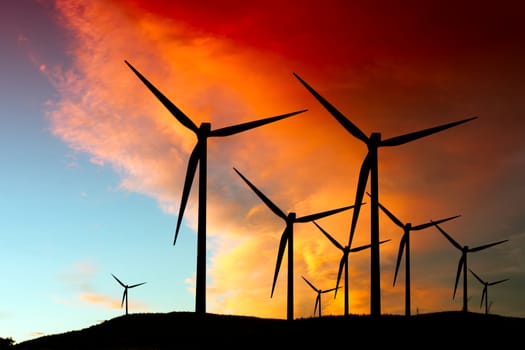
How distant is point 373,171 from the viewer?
192 feet

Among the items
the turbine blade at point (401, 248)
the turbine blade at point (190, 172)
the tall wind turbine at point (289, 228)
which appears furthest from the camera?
the turbine blade at point (401, 248)

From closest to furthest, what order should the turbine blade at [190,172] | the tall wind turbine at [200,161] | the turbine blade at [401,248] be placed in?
1. the tall wind turbine at [200,161]
2. the turbine blade at [190,172]
3. the turbine blade at [401,248]

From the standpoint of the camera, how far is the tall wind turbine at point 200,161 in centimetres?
5409

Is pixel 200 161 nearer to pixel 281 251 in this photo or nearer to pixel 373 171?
pixel 373 171

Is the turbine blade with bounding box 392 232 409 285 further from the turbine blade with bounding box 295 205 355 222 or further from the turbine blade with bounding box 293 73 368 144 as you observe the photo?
the turbine blade with bounding box 293 73 368 144

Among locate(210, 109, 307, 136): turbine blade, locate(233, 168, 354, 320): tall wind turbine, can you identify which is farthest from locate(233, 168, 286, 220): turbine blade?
locate(210, 109, 307, 136): turbine blade

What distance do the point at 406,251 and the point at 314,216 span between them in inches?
976

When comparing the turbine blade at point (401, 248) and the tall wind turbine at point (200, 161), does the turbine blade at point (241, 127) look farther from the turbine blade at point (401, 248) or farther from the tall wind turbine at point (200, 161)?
the turbine blade at point (401, 248)

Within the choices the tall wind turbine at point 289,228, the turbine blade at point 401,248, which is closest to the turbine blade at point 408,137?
the tall wind turbine at point 289,228

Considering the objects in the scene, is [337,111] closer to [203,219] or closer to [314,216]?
[203,219]

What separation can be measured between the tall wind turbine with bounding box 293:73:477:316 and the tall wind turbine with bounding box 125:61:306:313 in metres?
4.97

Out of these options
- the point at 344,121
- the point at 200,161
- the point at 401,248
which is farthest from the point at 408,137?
the point at 401,248

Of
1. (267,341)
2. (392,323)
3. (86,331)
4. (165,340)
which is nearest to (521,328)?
(392,323)

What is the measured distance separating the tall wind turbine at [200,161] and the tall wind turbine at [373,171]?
4.97m
